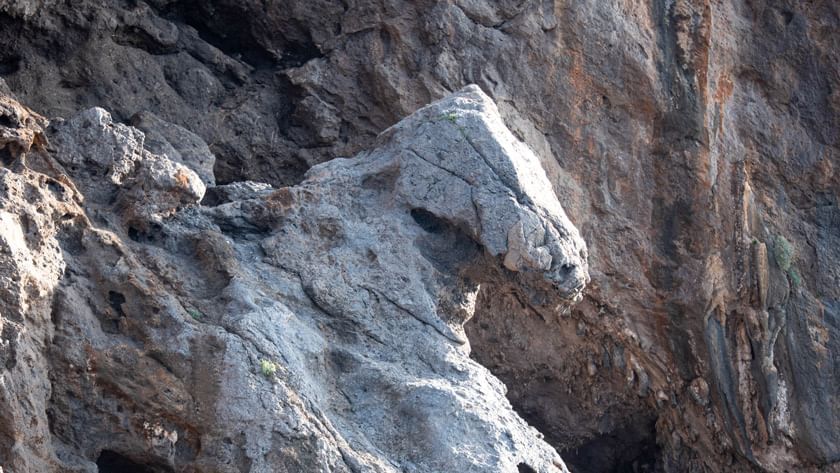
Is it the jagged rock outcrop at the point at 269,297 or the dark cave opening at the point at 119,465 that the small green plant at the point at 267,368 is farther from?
the dark cave opening at the point at 119,465

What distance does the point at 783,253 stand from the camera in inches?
383

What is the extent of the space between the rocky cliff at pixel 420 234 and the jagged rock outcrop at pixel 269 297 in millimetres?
15

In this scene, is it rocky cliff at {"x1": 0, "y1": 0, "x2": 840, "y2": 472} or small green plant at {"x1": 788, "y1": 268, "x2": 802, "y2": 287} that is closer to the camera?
rocky cliff at {"x1": 0, "y1": 0, "x2": 840, "y2": 472}

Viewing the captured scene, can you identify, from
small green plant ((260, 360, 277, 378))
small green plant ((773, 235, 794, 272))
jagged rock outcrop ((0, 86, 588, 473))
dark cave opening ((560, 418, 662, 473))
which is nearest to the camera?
jagged rock outcrop ((0, 86, 588, 473))

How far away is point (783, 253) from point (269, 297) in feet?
17.0

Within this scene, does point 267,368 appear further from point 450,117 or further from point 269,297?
point 450,117

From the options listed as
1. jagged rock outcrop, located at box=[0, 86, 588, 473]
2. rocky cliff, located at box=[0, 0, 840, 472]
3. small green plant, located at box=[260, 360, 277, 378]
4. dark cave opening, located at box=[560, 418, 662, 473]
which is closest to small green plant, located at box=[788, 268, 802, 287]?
rocky cliff, located at box=[0, 0, 840, 472]

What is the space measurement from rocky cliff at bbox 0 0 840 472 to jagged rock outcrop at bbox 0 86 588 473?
15mm

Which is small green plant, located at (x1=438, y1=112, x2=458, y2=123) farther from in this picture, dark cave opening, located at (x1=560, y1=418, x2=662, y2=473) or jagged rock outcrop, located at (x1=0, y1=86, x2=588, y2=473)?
dark cave opening, located at (x1=560, y1=418, x2=662, y2=473)

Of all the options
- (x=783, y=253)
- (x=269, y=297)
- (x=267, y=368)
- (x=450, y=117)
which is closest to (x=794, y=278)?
(x=783, y=253)

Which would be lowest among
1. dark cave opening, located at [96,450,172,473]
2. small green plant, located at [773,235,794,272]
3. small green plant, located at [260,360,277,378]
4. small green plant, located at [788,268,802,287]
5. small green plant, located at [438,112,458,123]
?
dark cave opening, located at [96,450,172,473]

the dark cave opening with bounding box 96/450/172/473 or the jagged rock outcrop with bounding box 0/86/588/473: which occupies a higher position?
the jagged rock outcrop with bounding box 0/86/588/473

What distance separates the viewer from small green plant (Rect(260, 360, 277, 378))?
5543 millimetres

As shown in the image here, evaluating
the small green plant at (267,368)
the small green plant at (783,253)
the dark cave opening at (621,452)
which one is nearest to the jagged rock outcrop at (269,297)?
the small green plant at (267,368)
